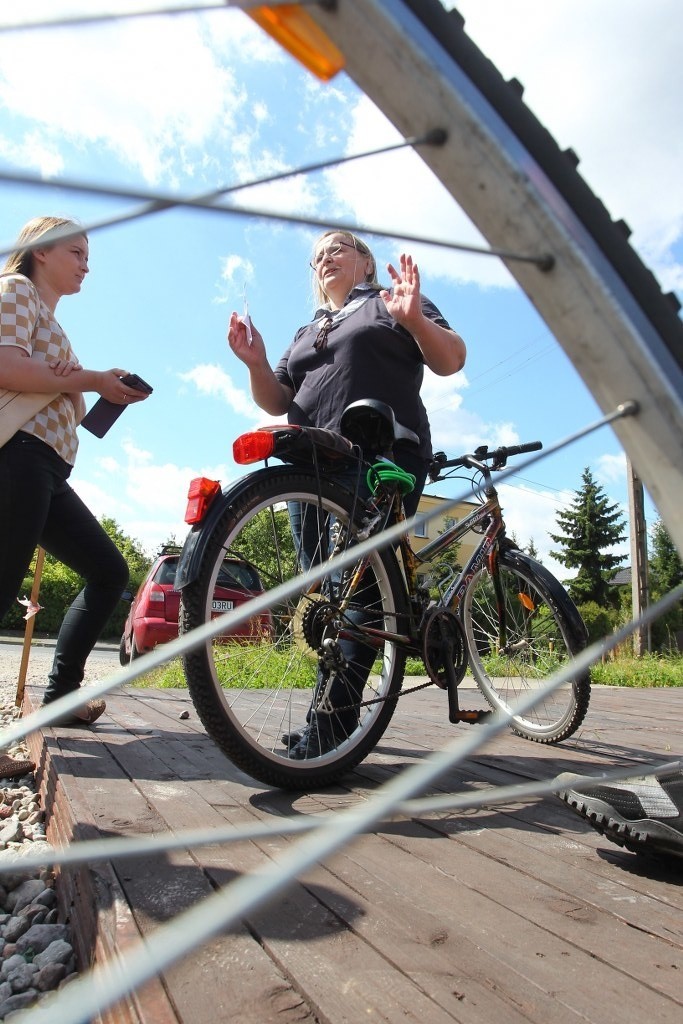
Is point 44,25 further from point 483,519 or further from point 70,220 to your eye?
point 483,519

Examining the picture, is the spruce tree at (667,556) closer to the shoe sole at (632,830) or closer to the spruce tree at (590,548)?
the shoe sole at (632,830)

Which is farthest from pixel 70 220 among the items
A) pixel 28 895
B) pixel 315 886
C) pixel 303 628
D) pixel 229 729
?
A: pixel 315 886

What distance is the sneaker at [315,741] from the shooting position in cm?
217

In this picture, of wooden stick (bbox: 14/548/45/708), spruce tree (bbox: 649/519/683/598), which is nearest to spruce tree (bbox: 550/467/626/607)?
spruce tree (bbox: 649/519/683/598)

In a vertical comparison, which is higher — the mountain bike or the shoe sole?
the mountain bike

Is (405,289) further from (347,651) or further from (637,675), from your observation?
(637,675)

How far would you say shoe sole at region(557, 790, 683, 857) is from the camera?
140cm

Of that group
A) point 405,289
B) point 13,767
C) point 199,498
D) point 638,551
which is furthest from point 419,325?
point 638,551

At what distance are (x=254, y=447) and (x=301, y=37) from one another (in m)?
1.33

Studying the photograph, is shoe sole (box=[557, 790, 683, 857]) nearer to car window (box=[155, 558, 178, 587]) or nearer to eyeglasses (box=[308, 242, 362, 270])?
eyeglasses (box=[308, 242, 362, 270])

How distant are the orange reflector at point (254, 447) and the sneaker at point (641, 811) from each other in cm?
107

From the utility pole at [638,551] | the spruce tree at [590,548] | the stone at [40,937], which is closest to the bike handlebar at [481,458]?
the stone at [40,937]

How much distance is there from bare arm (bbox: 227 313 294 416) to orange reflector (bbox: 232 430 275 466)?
26.1 inches

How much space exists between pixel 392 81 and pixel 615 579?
50.1 m
